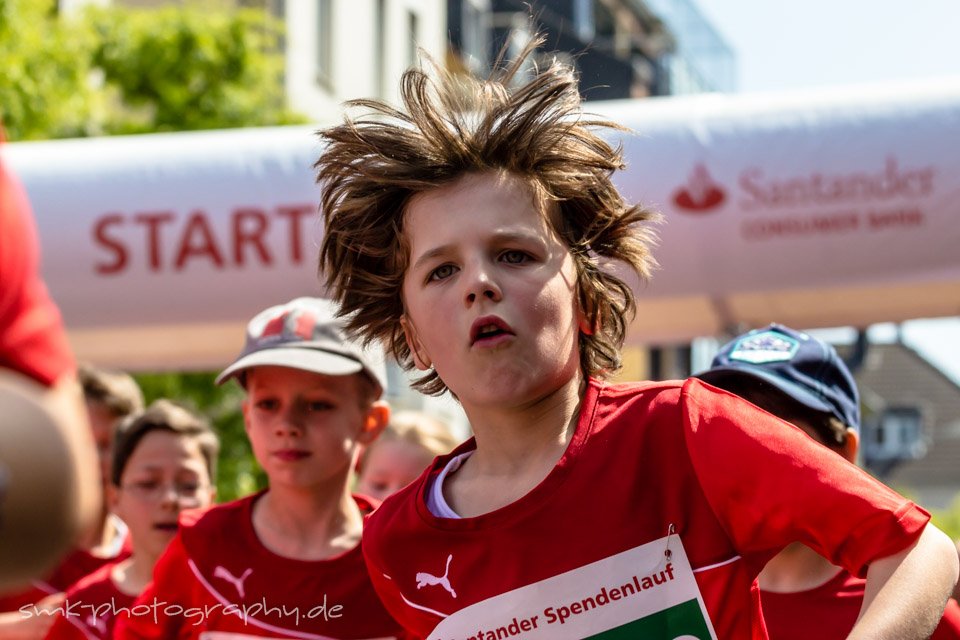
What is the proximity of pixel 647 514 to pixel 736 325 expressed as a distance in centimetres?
350

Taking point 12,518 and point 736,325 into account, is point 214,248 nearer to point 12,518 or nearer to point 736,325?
point 736,325

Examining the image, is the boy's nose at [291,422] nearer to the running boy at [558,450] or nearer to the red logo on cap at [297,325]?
the red logo on cap at [297,325]

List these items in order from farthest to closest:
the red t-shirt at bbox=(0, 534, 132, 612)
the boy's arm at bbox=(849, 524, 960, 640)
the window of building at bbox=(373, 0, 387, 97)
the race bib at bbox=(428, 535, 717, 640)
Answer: the window of building at bbox=(373, 0, 387, 97) < the red t-shirt at bbox=(0, 534, 132, 612) < the race bib at bbox=(428, 535, 717, 640) < the boy's arm at bbox=(849, 524, 960, 640)

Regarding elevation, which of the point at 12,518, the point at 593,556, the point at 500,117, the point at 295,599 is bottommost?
the point at 295,599

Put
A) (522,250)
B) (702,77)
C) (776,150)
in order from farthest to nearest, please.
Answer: (702,77), (776,150), (522,250)

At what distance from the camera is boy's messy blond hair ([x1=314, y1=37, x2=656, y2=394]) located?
250 centimetres

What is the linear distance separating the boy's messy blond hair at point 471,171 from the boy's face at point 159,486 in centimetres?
160

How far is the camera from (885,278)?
5219mm

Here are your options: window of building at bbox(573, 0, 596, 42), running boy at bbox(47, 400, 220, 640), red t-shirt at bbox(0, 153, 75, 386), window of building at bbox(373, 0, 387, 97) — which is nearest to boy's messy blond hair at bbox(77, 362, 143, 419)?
running boy at bbox(47, 400, 220, 640)

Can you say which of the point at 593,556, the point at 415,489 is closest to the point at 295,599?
the point at 415,489

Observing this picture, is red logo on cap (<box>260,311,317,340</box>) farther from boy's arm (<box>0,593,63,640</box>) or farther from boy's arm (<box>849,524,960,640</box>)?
boy's arm (<box>849,524,960,640</box>)

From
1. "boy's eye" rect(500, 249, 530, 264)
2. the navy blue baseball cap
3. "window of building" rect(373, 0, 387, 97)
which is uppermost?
"window of building" rect(373, 0, 387, 97)

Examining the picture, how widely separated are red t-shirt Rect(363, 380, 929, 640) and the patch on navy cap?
2.70ft

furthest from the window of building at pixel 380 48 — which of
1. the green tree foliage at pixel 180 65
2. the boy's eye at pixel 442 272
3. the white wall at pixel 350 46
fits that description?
the boy's eye at pixel 442 272
